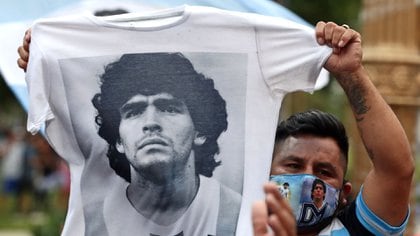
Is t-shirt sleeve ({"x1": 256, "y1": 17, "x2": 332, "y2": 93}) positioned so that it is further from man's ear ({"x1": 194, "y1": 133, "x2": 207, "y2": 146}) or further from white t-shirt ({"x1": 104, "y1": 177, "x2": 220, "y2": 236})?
white t-shirt ({"x1": 104, "y1": 177, "x2": 220, "y2": 236})

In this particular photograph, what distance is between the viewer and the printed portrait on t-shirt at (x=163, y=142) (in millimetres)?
3709

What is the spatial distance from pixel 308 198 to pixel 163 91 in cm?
54

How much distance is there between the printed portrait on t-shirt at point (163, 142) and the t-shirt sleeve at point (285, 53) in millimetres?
75

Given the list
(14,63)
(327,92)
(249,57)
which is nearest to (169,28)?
(249,57)

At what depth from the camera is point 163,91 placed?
3.76 meters

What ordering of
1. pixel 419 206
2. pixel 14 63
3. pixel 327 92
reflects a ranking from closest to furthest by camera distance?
pixel 14 63, pixel 419 206, pixel 327 92

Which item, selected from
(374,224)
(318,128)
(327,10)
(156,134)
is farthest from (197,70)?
(327,10)

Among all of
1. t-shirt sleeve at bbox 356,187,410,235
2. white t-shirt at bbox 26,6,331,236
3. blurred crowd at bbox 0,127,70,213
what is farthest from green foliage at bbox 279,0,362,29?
t-shirt sleeve at bbox 356,187,410,235

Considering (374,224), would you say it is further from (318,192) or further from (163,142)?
(163,142)

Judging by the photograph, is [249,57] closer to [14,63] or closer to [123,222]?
[123,222]

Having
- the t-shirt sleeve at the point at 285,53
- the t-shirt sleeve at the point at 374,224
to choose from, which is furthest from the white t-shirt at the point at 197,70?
the t-shirt sleeve at the point at 374,224

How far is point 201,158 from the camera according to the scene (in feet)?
12.2

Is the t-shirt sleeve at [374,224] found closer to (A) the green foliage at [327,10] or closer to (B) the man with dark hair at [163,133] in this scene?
(B) the man with dark hair at [163,133]

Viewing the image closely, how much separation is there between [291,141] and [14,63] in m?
2.24
